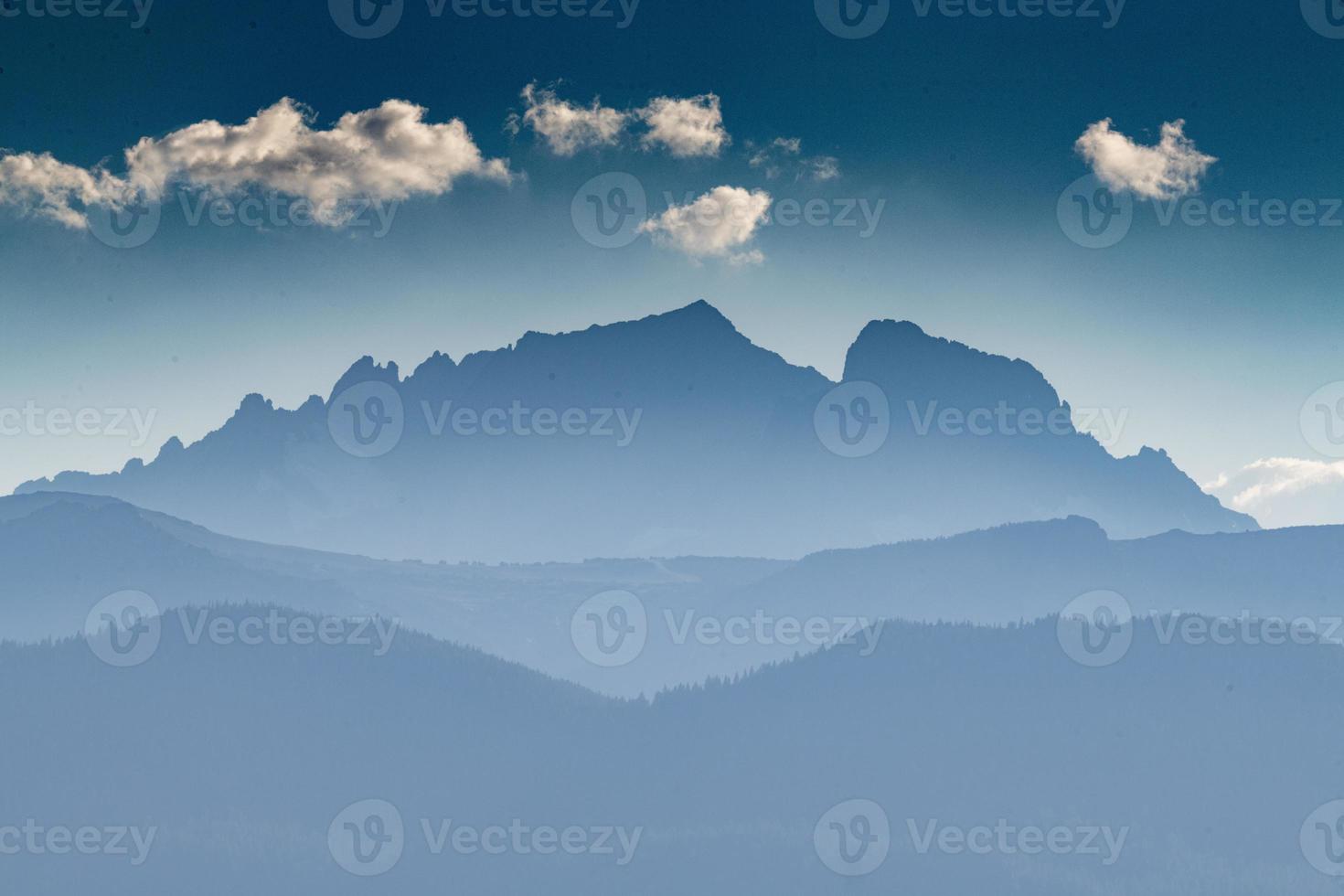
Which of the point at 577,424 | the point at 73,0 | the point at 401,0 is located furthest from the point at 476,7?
the point at 577,424

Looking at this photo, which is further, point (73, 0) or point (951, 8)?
point (951, 8)

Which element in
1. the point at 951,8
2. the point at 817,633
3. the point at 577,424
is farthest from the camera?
the point at 817,633

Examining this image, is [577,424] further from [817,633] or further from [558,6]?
[558,6]

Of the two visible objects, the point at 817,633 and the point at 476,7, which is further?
the point at 817,633

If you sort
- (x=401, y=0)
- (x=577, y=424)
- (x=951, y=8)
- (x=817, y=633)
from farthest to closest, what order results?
(x=817, y=633) → (x=577, y=424) → (x=951, y=8) → (x=401, y=0)

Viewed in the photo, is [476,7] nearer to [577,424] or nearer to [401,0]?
[401,0]

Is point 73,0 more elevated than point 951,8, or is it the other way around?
point 951,8

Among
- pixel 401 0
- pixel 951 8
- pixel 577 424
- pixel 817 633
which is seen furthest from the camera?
pixel 817 633

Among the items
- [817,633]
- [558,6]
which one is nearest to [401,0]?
[558,6]

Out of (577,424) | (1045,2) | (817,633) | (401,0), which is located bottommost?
(817,633)
